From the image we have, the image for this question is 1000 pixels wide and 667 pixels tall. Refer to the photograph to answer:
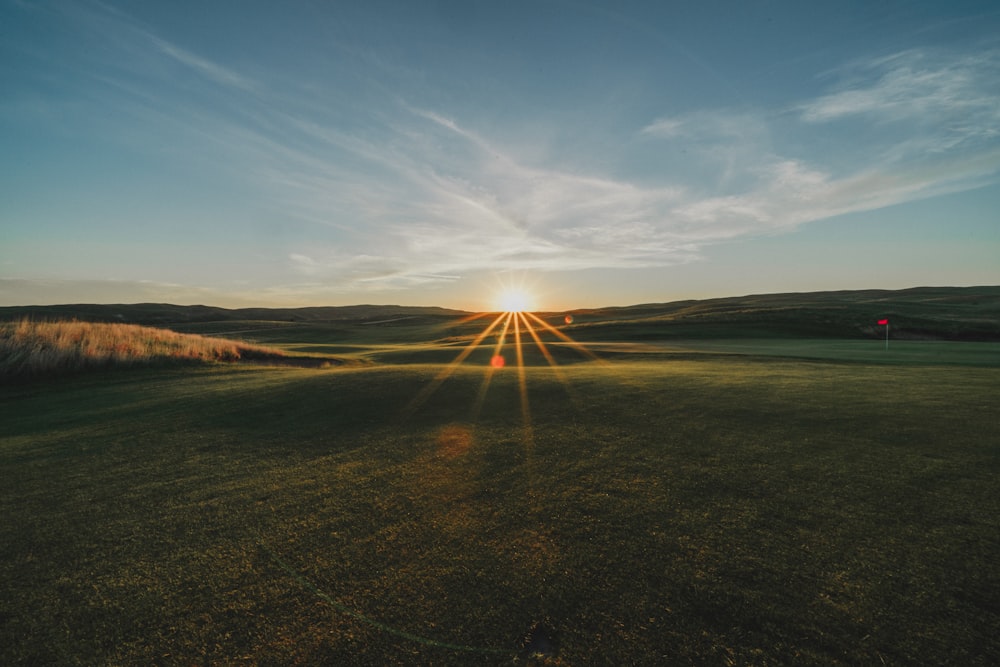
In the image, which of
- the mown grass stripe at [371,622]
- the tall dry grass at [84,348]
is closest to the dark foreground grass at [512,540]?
the mown grass stripe at [371,622]

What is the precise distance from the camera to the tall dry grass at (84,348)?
12.8 meters

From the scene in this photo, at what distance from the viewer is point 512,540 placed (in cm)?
319

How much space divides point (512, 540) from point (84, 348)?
17.0 meters

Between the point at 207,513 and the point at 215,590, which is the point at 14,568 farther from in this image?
the point at 215,590

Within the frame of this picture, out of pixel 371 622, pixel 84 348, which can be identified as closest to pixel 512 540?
pixel 371 622

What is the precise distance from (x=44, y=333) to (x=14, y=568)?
54.3 feet

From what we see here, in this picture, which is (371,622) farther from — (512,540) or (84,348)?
(84,348)

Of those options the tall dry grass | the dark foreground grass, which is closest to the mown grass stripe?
the dark foreground grass

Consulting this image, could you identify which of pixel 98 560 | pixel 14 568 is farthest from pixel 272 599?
pixel 14 568

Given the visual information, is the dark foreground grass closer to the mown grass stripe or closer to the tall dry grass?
the mown grass stripe

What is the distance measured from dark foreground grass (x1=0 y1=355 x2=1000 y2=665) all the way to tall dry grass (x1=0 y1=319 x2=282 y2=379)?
887cm

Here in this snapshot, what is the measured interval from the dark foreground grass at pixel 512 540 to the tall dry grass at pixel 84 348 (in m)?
8.87

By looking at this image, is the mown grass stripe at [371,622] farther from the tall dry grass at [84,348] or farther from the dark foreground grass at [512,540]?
the tall dry grass at [84,348]

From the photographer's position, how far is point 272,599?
258cm
